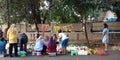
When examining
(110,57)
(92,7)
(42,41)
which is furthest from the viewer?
(92,7)

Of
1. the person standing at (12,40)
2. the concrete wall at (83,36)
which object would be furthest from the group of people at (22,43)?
the concrete wall at (83,36)

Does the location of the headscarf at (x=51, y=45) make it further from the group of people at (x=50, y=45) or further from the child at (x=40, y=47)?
the child at (x=40, y=47)

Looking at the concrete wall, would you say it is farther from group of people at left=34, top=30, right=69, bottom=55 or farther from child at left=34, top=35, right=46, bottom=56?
child at left=34, top=35, right=46, bottom=56

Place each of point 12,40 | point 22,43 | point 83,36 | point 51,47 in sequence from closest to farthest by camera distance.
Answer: point 12,40 → point 51,47 → point 22,43 → point 83,36

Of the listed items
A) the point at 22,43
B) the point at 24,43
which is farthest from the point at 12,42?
the point at 24,43

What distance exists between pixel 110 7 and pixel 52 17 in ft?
14.5

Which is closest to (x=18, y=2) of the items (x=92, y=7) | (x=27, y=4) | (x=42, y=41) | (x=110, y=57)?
(x=27, y=4)

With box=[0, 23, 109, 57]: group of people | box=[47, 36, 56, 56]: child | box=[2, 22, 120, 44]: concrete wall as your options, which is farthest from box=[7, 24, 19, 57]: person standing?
box=[2, 22, 120, 44]: concrete wall

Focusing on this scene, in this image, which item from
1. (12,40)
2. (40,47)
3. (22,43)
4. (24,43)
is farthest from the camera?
(24,43)

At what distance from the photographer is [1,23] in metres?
26.7

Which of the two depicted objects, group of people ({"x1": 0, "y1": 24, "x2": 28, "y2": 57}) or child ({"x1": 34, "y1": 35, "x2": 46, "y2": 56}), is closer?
group of people ({"x1": 0, "y1": 24, "x2": 28, "y2": 57})

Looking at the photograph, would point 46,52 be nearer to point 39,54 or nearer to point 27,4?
point 39,54

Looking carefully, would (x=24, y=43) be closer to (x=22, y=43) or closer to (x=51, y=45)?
(x=22, y=43)

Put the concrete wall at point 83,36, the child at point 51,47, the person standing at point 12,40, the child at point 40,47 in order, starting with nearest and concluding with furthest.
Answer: the person standing at point 12,40 < the child at point 51,47 < the child at point 40,47 < the concrete wall at point 83,36
